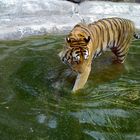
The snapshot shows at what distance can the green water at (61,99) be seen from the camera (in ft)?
12.3

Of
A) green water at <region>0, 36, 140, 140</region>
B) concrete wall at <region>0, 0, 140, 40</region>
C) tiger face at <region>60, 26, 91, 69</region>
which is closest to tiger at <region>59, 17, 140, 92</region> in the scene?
tiger face at <region>60, 26, 91, 69</region>

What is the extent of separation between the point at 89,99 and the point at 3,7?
268 cm

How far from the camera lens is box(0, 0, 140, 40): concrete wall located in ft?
19.7

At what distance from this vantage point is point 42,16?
21.3 feet

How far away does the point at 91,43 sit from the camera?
14.5ft

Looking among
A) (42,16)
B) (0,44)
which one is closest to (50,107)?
(0,44)

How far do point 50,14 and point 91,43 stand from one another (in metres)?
2.30

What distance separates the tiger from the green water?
0.57 ft

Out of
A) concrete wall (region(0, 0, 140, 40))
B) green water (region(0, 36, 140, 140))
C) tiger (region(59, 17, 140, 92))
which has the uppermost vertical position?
tiger (region(59, 17, 140, 92))

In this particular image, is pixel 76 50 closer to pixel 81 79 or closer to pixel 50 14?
pixel 81 79

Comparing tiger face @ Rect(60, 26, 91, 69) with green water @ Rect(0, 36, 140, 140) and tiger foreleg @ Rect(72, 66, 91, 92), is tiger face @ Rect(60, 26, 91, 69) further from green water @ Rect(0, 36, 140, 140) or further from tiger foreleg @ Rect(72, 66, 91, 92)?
green water @ Rect(0, 36, 140, 140)

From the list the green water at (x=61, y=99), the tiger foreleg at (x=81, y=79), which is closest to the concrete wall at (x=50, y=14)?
the green water at (x=61, y=99)

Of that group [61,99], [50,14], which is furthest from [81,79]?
[50,14]

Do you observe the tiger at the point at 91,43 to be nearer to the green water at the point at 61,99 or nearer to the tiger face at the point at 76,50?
the tiger face at the point at 76,50
